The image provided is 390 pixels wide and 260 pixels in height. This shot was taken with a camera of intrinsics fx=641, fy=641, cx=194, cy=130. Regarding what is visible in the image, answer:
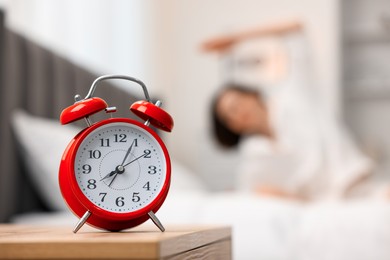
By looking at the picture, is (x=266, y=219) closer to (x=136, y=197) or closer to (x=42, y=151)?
(x=42, y=151)

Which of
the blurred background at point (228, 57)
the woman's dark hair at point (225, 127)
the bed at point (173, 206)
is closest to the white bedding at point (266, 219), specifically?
the bed at point (173, 206)

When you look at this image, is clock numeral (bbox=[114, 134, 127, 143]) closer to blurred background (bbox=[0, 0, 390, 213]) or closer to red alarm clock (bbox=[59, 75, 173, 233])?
red alarm clock (bbox=[59, 75, 173, 233])

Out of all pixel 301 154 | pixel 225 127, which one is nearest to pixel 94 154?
pixel 301 154

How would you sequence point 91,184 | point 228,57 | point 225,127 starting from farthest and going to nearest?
1. point 228,57
2. point 225,127
3. point 91,184

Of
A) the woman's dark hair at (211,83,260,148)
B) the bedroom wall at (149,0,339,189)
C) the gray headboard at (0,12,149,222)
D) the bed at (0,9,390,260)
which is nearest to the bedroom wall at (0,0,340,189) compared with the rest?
the bedroom wall at (149,0,339,189)

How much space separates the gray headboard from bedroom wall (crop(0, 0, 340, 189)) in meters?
0.95

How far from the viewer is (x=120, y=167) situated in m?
0.92

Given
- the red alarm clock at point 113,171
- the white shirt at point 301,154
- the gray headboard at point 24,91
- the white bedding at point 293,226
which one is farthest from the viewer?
the white shirt at point 301,154

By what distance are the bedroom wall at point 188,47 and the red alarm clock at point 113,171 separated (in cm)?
249

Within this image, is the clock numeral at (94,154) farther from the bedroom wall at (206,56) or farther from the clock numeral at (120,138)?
the bedroom wall at (206,56)

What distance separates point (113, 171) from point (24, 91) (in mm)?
1282

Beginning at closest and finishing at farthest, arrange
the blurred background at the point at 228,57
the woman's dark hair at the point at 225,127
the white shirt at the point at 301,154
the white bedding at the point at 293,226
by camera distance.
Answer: the white bedding at the point at 293,226 → the white shirt at the point at 301,154 → the woman's dark hair at the point at 225,127 → the blurred background at the point at 228,57

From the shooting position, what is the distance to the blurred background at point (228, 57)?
4.25 meters

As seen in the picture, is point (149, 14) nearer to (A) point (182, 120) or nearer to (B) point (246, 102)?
(A) point (182, 120)
